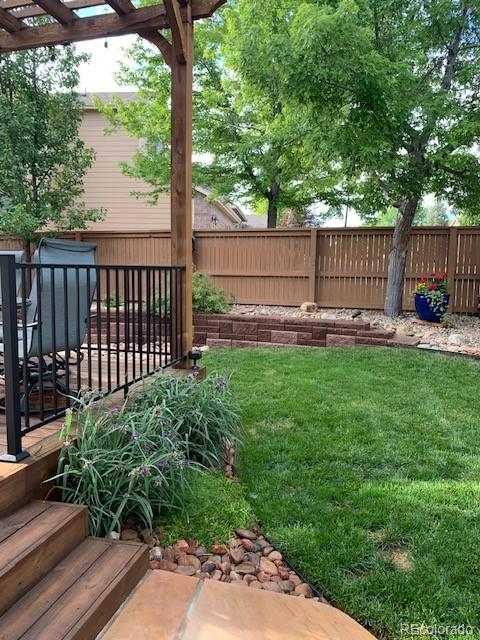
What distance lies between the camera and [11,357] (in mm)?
1869

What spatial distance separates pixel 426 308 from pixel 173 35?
503cm

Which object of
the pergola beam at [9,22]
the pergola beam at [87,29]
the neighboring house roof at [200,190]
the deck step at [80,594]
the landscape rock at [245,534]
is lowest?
the landscape rock at [245,534]

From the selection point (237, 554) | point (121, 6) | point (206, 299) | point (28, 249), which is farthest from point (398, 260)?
point (28, 249)

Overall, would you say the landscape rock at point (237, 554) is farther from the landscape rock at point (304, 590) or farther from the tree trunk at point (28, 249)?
the tree trunk at point (28, 249)

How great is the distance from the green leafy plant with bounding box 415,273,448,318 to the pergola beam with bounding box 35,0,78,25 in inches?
213

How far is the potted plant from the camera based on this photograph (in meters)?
6.59

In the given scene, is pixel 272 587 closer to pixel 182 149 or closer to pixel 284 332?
pixel 182 149

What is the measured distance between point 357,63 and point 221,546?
5.15 metres

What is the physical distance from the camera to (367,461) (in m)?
2.87

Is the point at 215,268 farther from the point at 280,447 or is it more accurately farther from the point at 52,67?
the point at 280,447

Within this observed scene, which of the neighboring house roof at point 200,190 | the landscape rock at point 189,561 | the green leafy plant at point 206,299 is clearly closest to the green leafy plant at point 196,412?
the landscape rock at point 189,561

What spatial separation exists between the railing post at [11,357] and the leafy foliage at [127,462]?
217mm

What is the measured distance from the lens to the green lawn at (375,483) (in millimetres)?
1806

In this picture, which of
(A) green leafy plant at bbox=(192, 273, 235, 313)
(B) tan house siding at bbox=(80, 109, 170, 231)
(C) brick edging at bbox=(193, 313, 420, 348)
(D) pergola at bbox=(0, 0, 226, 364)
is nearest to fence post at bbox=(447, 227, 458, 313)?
(C) brick edging at bbox=(193, 313, 420, 348)
